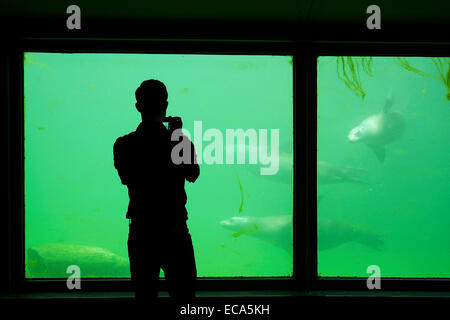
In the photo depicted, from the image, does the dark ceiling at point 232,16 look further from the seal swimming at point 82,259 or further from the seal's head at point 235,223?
the seal's head at point 235,223

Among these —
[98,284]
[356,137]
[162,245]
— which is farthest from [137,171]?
[356,137]

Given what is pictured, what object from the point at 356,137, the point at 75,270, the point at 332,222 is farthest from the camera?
the point at 332,222

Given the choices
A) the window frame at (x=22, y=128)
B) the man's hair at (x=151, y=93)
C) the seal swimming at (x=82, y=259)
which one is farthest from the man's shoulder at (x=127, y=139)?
the seal swimming at (x=82, y=259)

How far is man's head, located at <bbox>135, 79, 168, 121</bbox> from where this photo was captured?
1254 millimetres

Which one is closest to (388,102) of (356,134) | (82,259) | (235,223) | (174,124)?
(356,134)

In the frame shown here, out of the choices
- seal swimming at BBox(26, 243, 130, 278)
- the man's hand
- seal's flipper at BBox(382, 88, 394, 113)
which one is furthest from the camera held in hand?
seal's flipper at BBox(382, 88, 394, 113)

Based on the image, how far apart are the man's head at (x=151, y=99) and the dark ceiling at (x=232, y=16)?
1.41 meters

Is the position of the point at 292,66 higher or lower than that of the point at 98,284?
higher

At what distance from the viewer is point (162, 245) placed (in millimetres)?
1193

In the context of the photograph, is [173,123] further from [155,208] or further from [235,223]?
[235,223]

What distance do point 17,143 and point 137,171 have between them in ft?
6.24

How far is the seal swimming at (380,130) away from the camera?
5102 mm

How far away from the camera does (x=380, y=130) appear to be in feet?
19.0
